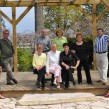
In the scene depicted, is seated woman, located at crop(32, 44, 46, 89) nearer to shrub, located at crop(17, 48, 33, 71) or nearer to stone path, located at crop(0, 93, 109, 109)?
stone path, located at crop(0, 93, 109, 109)

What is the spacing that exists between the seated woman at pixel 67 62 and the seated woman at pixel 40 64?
0.47 m

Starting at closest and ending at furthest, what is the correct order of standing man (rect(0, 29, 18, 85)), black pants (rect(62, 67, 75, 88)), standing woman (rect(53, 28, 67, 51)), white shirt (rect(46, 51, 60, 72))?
black pants (rect(62, 67, 75, 88)), white shirt (rect(46, 51, 60, 72)), standing man (rect(0, 29, 18, 85)), standing woman (rect(53, 28, 67, 51))

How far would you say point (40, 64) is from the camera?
30.5 ft

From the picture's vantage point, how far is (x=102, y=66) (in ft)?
31.3

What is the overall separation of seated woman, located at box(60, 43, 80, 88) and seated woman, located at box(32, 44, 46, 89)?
1.55ft

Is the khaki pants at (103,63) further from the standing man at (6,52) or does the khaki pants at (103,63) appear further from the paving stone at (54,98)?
the standing man at (6,52)

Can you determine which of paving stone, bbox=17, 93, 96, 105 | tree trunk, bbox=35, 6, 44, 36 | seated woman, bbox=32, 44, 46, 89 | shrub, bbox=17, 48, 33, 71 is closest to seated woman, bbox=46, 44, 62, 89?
seated woman, bbox=32, 44, 46, 89

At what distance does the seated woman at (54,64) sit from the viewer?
911cm

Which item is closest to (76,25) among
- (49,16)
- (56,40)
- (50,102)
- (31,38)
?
(49,16)

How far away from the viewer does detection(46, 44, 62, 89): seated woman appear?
9.11 m

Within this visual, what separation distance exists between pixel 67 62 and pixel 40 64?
2.21ft

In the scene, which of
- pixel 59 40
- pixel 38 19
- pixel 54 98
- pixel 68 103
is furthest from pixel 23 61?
pixel 68 103

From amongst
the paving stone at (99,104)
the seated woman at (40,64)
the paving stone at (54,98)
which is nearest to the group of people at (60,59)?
the seated woman at (40,64)

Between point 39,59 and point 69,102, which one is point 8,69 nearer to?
point 39,59
